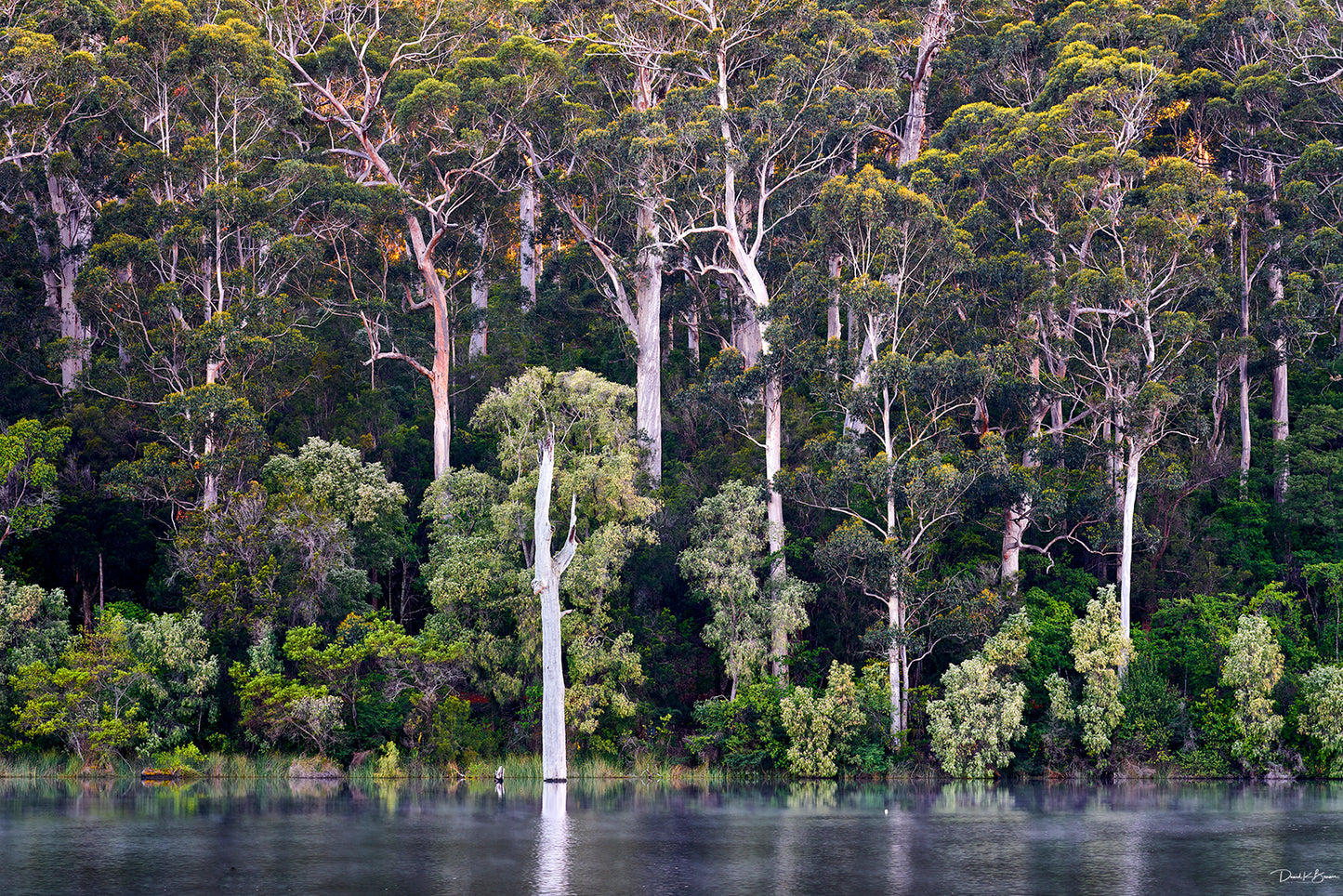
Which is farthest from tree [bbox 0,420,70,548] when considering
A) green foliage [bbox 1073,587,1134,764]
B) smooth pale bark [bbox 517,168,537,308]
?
green foliage [bbox 1073,587,1134,764]

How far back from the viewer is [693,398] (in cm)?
4194

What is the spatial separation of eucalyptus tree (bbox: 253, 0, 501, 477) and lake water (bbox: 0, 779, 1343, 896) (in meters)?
16.5

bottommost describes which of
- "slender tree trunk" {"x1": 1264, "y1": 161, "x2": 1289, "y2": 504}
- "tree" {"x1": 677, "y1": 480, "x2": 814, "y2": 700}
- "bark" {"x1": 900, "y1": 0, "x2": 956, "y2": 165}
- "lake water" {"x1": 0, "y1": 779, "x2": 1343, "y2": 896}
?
"lake water" {"x1": 0, "y1": 779, "x2": 1343, "y2": 896}

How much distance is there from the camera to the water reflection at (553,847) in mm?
18375

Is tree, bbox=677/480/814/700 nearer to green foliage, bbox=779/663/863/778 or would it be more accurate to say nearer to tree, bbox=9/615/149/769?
green foliage, bbox=779/663/863/778

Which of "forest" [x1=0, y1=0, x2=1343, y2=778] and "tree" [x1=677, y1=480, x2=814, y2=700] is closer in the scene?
"forest" [x1=0, y1=0, x2=1343, y2=778]

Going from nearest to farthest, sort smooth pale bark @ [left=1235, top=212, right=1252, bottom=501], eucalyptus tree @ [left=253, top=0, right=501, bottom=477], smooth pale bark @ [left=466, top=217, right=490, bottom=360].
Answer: smooth pale bark @ [left=1235, top=212, right=1252, bottom=501] → eucalyptus tree @ [left=253, top=0, right=501, bottom=477] → smooth pale bark @ [left=466, top=217, right=490, bottom=360]

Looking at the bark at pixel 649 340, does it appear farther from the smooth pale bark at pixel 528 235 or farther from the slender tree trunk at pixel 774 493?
the smooth pale bark at pixel 528 235

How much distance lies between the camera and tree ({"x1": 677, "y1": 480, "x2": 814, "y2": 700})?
123 feet

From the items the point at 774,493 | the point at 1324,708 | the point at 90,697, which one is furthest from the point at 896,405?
the point at 90,697

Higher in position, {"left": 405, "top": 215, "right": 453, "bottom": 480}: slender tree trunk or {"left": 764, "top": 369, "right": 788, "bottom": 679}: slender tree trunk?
{"left": 405, "top": 215, "right": 453, "bottom": 480}: slender tree trunk

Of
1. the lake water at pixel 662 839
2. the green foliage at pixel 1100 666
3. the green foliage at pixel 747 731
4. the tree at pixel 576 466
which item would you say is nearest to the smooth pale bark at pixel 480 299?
the tree at pixel 576 466

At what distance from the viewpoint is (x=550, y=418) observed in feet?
128
